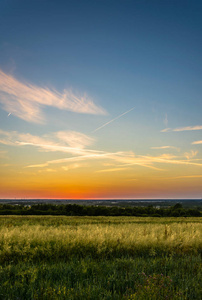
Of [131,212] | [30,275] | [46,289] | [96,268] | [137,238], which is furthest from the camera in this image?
[131,212]

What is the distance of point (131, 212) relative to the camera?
226 feet

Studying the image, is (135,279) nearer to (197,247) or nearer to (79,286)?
(79,286)

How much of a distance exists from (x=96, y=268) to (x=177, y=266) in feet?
7.57

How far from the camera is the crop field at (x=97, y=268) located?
501cm

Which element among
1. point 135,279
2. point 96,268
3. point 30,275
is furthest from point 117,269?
point 30,275

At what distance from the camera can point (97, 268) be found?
659 cm

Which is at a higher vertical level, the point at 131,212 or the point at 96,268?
the point at 96,268

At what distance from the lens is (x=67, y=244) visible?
9023 mm

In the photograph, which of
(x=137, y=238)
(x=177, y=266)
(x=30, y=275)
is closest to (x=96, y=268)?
(x=30, y=275)

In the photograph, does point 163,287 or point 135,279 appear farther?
point 135,279

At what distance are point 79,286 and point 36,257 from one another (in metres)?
3.53

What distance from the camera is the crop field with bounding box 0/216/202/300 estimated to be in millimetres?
5008

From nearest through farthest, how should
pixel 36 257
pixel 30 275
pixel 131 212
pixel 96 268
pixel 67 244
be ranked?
pixel 30 275 < pixel 96 268 < pixel 36 257 < pixel 67 244 < pixel 131 212

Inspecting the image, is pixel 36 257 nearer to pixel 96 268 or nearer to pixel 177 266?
pixel 96 268
